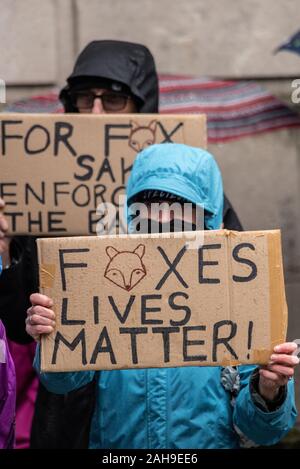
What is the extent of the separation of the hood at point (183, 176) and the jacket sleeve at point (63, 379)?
56 centimetres

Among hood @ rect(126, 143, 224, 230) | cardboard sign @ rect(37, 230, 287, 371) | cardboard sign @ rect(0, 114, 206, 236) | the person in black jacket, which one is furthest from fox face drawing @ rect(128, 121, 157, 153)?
cardboard sign @ rect(37, 230, 287, 371)

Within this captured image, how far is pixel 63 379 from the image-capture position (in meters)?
3.02

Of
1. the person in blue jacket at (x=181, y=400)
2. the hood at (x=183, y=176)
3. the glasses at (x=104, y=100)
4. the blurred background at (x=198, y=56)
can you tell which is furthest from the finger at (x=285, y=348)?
the blurred background at (x=198, y=56)

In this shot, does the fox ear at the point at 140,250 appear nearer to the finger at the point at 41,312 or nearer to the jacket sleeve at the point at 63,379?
the finger at the point at 41,312

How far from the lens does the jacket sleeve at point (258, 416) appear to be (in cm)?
297

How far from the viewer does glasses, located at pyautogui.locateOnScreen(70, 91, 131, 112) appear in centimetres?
397

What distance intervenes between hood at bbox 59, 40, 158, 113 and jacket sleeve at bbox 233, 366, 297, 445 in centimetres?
133

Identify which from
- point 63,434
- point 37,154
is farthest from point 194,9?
point 63,434

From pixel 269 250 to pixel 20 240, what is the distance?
1205 millimetres

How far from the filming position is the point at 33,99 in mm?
5105

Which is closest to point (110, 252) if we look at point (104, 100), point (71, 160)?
point (71, 160)

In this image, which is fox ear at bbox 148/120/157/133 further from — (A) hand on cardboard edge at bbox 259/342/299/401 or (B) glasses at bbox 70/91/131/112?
(A) hand on cardboard edge at bbox 259/342/299/401
